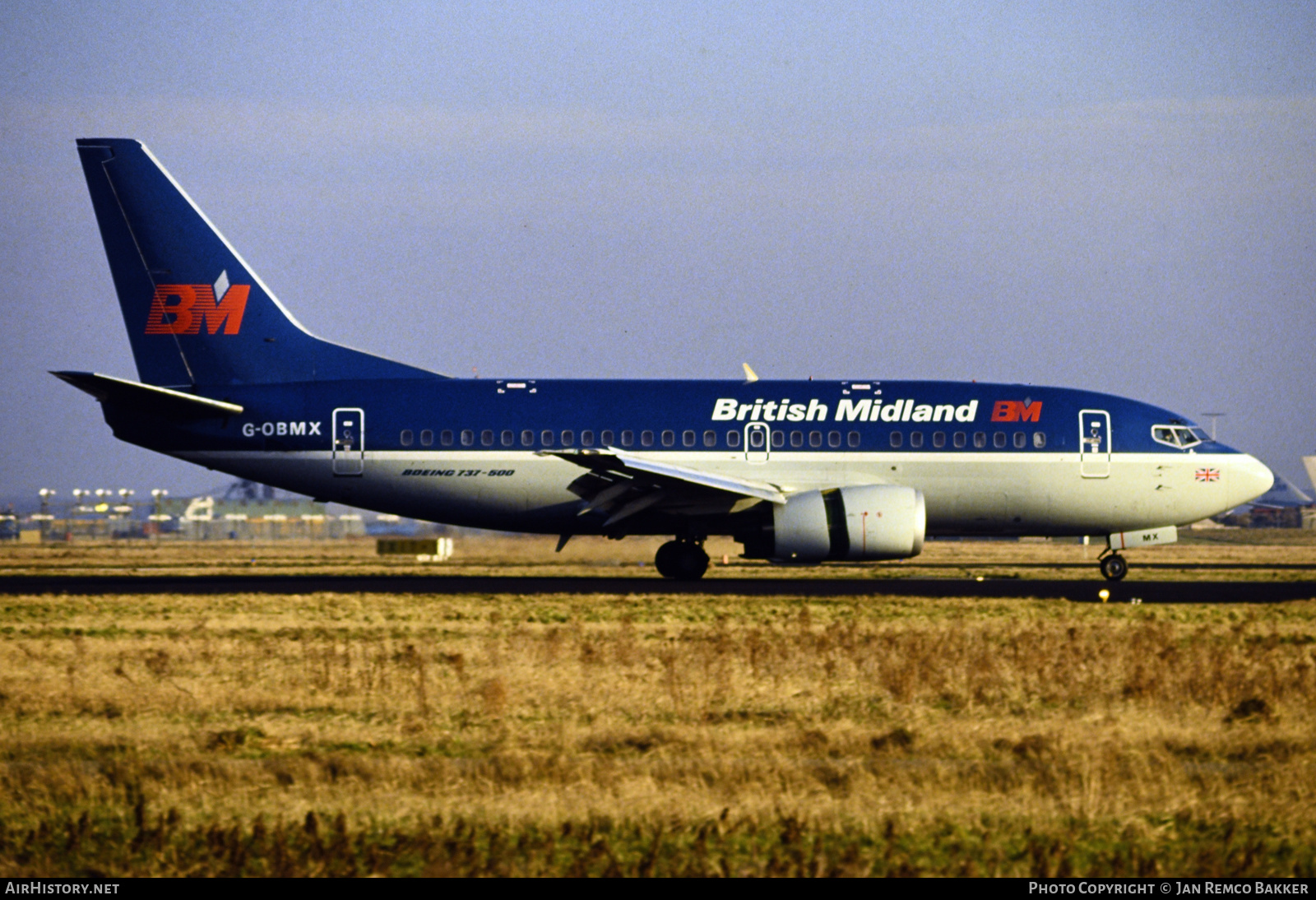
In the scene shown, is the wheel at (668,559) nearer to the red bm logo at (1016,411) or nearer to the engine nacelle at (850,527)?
the engine nacelle at (850,527)

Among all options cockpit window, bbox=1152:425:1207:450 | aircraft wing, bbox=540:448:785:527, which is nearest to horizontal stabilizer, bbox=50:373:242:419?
aircraft wing, bbox=540:448:785:527

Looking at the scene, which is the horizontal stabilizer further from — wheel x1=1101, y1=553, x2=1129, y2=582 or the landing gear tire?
wheel x1=1101, y1=553, x2=1129, y2=582

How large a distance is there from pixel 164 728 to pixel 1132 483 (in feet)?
77.2

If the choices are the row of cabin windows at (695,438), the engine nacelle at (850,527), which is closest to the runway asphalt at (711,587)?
the engine nacelle at (850,527)

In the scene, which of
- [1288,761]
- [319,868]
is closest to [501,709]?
[319,868]

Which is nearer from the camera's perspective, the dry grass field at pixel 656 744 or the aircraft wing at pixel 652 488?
the dry grass field at pixel 656 744

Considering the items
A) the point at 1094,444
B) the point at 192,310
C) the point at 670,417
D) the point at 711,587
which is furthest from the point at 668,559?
the point at 192,310

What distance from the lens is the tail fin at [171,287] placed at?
3044cm

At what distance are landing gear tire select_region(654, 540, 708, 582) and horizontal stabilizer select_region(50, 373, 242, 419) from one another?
924 centimetres

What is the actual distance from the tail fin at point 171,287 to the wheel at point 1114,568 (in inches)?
664

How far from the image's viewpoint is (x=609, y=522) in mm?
29859

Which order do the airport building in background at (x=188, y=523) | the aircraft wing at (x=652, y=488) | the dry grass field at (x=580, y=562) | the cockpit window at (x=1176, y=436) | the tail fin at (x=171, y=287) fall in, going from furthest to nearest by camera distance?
1. the airport building in background at (x=188, y=523)
2. the dry grass field at (x=580, y=562)
3. the cockpit window at (x=1176, y=436)
4. the tail fin at (x=171, y=287)
5. the aircraft wing at (x=652, y=488)

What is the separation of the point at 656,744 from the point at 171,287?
73.6 ft

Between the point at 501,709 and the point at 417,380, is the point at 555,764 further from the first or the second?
the point at 417,380
